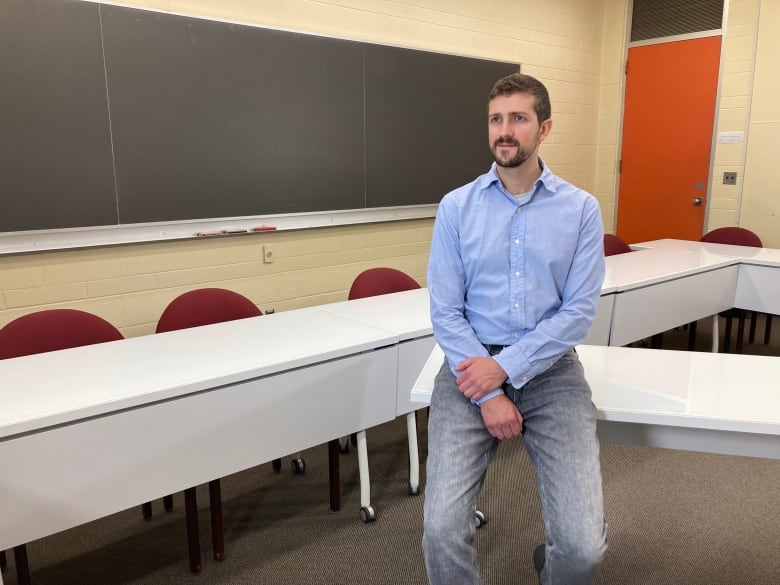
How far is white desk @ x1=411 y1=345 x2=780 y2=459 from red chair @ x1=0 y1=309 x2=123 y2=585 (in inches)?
48.5

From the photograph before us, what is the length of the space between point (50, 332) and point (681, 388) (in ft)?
6.58

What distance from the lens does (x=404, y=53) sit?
4125 mm

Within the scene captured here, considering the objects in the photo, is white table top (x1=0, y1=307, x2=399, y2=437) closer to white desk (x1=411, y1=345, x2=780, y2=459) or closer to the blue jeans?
white desk (x1=411, y1=345, x2=780, y2=459)

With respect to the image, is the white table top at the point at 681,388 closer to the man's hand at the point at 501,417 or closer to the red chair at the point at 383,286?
the man's hand at the point at 501,417

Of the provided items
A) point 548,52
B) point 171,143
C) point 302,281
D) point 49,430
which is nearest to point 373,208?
point 302,281

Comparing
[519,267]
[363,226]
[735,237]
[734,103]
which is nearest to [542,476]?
[519,267]

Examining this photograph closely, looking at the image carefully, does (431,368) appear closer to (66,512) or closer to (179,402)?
(179,402)

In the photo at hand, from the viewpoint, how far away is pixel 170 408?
66.1 inches

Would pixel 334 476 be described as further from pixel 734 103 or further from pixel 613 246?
pixel 734 103

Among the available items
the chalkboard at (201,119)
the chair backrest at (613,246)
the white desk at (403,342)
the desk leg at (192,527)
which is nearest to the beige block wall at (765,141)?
the chair backrest at (613,246)

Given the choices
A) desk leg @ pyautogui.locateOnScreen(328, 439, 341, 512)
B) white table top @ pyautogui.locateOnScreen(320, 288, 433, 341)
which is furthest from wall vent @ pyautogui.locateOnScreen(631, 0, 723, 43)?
desk leg @ pyautogui.locateOnScreen(328, 439, 341, 512)

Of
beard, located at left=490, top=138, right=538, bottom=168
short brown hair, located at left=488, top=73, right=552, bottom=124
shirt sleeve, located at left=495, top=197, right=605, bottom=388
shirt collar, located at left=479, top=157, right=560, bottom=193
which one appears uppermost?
short brown hair, located at left=488, top=73, right=552, bottom=124

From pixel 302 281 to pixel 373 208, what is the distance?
696 mm

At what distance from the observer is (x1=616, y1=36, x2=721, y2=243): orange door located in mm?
5207
